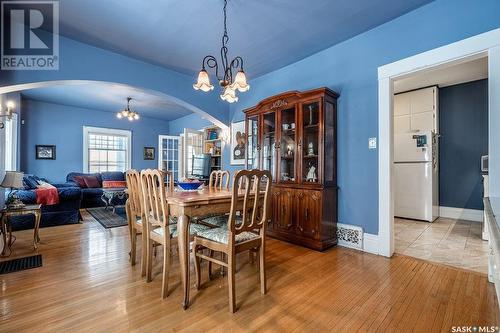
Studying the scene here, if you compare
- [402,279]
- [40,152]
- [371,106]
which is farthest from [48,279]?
[40,152]

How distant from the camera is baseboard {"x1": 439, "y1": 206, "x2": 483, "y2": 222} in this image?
447 centimetres

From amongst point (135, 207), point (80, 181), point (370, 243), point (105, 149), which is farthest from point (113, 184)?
point (370, 243)

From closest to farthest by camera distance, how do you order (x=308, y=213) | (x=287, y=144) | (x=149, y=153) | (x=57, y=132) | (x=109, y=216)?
(x=308, y=213), (x=287, y=144), (x=109, y=216), (x=57, y=132), (x=149, y=153)

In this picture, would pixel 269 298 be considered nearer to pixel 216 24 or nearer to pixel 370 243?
pixel 370 243

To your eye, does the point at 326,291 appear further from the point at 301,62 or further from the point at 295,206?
the point at 301,62

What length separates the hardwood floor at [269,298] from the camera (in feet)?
5.09

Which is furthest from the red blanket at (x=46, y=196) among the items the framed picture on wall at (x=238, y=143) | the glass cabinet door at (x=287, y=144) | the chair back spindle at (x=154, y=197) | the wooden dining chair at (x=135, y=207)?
the glass cabinet door at (x=287, y=144)

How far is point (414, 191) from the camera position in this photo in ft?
15.1

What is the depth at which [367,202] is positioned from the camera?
2.93 metres

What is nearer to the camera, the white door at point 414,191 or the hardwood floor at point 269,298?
the hardwood floor at point 269,298

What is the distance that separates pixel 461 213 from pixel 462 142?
1414 millimetres

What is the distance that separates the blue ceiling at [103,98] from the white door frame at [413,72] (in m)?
3.66

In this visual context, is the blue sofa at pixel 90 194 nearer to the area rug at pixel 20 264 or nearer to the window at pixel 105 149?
the window at pixel 105 149

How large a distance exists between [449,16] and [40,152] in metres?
8.31
